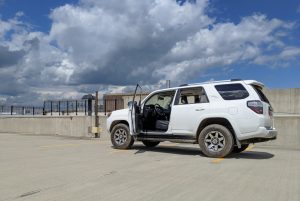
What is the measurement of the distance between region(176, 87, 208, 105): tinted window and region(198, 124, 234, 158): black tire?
35.3 inches

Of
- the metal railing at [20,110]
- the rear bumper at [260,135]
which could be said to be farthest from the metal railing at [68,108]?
the rear bumper at [260,135]

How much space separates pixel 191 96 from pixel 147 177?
13.9 feet

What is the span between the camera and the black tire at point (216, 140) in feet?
30.1

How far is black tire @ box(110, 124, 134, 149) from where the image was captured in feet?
37.1

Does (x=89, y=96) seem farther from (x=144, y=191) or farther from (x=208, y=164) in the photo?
(x=144, y=191)

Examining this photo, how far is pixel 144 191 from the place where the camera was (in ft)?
18.6

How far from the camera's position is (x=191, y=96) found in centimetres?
1051

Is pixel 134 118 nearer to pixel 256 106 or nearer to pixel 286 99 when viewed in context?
pixel 256 106

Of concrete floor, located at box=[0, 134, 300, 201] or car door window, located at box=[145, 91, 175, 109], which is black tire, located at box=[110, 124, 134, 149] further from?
concrete floor, located at box=[0, 134, 300, 201]

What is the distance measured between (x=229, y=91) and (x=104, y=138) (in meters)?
8.47

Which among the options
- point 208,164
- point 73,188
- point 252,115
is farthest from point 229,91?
point 73,188

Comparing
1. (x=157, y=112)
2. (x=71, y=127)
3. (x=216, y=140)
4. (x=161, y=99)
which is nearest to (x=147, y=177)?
(x=216, y=140)

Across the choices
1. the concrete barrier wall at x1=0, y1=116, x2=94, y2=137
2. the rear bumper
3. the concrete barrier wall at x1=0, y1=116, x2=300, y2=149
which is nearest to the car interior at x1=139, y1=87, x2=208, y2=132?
the rear bumper

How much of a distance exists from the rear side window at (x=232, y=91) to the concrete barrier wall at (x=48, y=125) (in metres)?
9.04
